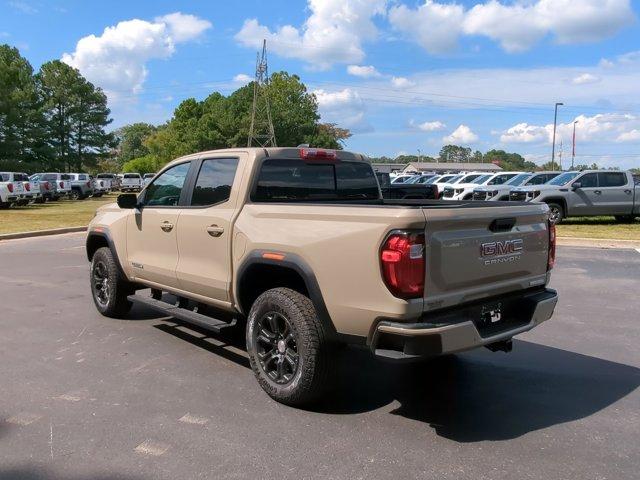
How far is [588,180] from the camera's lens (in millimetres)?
18016

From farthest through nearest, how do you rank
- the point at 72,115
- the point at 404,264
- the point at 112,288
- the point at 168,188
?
the point at 72,115 < the point at 112,288 < the point at 168,188 < the point at 404,264

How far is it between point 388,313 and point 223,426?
1.37m

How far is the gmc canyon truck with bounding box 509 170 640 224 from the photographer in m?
17.7

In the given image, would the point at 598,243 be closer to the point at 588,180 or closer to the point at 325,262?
the point at 588,180

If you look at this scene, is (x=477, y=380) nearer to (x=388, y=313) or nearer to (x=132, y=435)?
(x=388, y=313)

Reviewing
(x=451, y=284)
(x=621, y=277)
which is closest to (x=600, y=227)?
(x=621, y=277)

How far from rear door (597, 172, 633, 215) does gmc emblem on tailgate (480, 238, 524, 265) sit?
15.8 meters

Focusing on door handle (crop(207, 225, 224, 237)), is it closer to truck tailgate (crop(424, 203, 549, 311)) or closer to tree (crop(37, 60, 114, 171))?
truck tailgate (crop(424, 203, 549, 311))

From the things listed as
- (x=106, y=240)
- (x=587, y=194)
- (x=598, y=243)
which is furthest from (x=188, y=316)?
(x=587, y=194)

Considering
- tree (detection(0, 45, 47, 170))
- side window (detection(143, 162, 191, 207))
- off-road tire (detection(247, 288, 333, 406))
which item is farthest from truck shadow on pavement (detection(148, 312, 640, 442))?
tree (detection(0, 45, 47, 170))

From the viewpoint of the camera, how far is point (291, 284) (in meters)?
4.38

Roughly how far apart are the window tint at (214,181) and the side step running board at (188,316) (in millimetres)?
1002

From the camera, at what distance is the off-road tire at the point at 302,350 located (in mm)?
3883

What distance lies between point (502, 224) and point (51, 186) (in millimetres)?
32284
